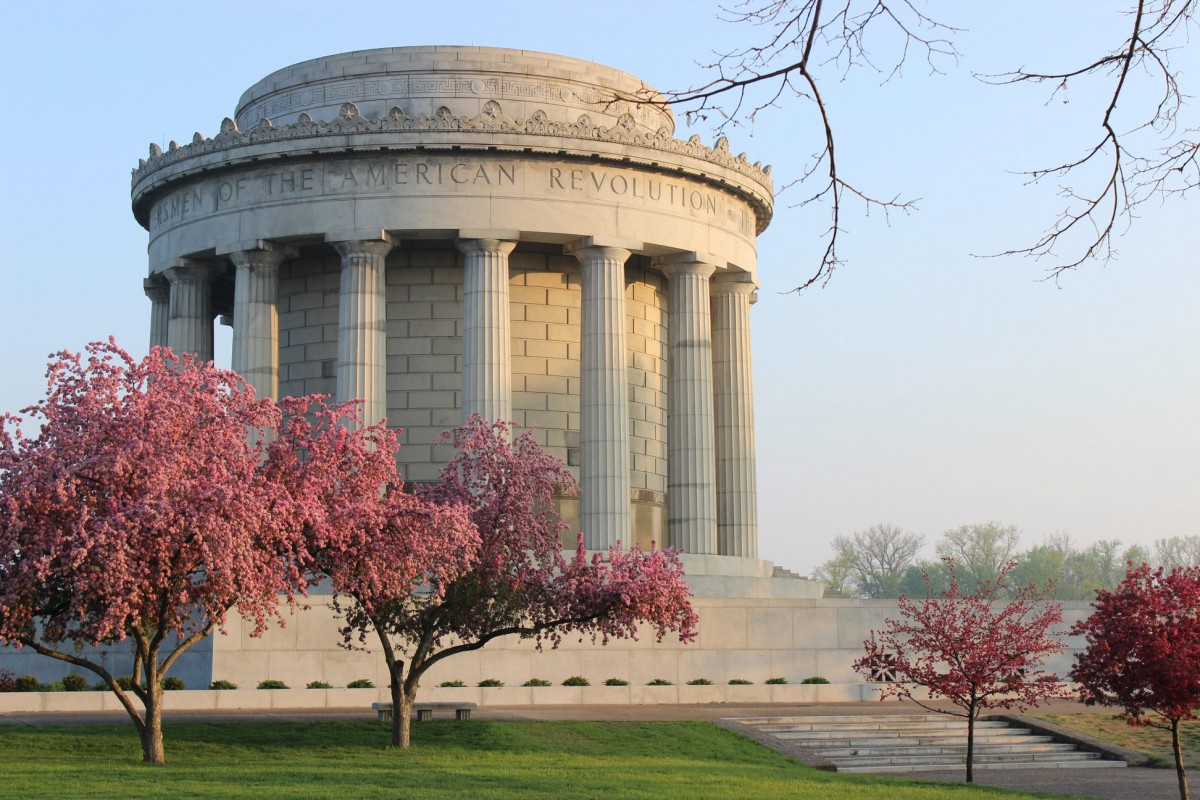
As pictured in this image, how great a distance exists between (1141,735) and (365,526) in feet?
75.8

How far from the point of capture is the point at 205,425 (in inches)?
1427

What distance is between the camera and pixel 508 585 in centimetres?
3931

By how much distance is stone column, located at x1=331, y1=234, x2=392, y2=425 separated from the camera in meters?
59.2

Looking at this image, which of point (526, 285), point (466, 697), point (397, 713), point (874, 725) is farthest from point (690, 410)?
point (397, 713)

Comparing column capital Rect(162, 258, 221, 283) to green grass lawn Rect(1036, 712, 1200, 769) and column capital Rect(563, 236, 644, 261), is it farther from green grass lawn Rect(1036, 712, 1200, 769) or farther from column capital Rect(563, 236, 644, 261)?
green grass lawn Rect(1036, 712, 1200, 769)

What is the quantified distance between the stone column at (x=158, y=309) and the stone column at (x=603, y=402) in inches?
723

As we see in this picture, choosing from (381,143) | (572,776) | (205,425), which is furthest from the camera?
(381,143)

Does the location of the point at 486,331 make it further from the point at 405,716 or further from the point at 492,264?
the point at 405,716

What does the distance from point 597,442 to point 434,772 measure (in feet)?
89.7

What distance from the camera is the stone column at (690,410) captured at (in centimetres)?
6284

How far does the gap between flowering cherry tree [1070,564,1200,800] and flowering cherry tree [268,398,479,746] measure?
1435cm

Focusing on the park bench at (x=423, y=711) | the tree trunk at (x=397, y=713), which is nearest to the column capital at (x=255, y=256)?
the park bench at (x=423, y=711)

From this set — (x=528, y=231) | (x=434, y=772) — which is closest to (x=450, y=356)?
(x=528, y=231)

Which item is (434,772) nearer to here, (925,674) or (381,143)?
(925,674)
